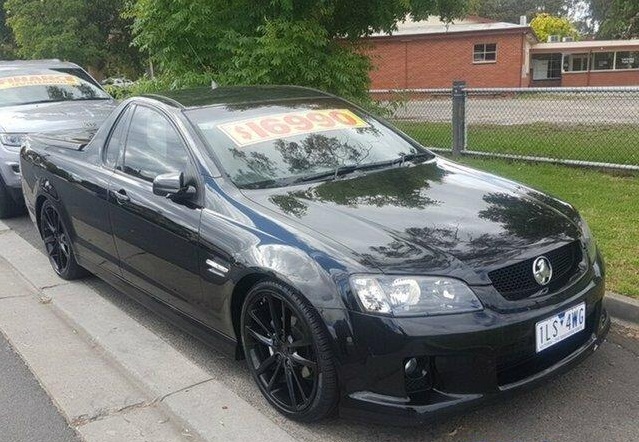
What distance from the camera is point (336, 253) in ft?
9.39

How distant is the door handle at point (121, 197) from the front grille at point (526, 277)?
236cm

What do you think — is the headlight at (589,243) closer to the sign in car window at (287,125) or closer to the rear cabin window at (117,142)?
the sign in car window at (287,125)

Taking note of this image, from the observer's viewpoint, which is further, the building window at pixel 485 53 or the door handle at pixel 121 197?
the building window at pixel 485 53

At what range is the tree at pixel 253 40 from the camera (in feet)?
24.9

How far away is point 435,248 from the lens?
2.89 metres

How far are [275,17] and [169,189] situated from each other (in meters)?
4.87

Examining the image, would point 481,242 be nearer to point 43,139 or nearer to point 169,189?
→ point 169,189

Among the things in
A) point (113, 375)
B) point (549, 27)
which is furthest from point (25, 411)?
point (549, 27)

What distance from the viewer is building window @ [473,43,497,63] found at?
34500 millimetres

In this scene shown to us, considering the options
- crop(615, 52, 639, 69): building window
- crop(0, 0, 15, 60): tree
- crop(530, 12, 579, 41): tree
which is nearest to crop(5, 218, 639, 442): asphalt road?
crop(0, 0, 15, 60): tree

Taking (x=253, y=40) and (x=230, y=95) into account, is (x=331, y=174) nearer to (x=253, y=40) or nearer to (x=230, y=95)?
(x=230, y=95)

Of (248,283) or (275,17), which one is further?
(275,17)

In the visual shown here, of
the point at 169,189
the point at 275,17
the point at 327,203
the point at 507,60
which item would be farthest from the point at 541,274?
the point at 507,60

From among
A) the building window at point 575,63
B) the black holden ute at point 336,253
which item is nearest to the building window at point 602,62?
the building window at point 575,63
